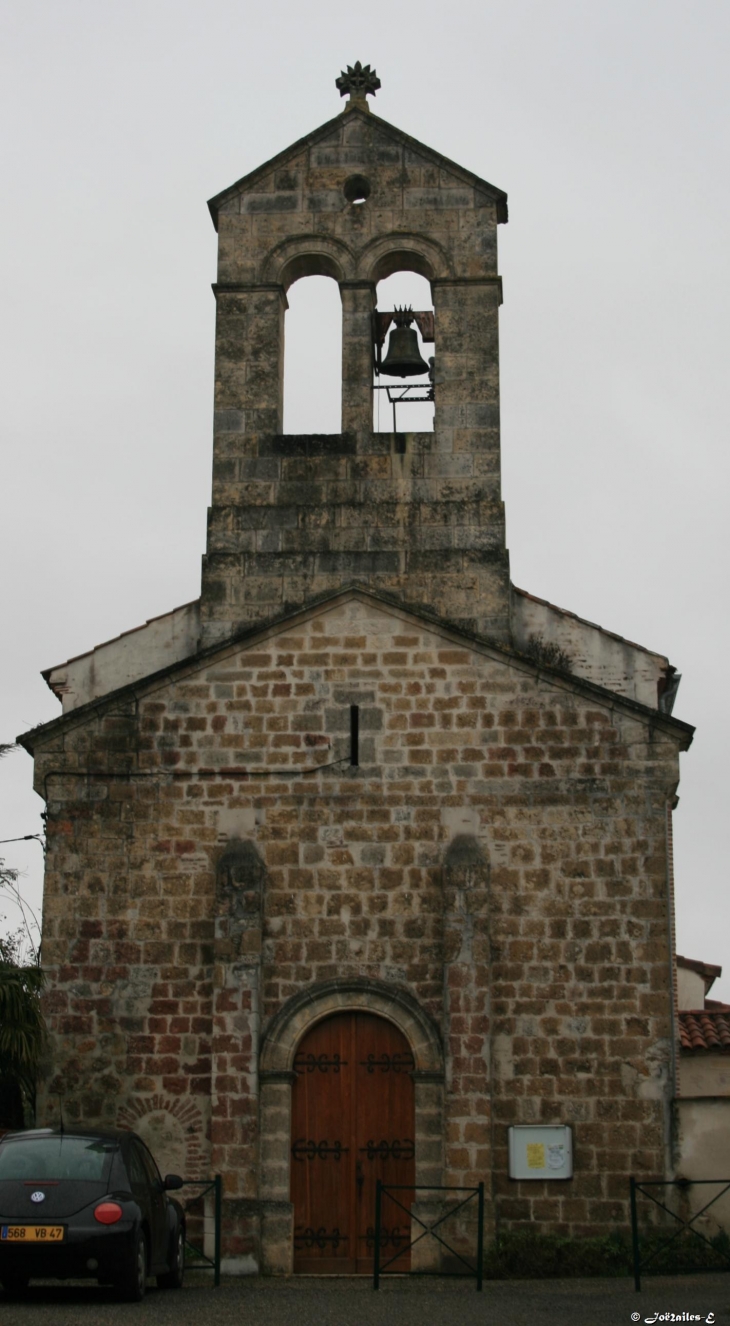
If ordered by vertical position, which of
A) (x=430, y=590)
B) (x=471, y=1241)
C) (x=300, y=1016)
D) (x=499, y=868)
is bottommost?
(x=471, y=1241)

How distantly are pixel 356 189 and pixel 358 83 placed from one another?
4.52ft

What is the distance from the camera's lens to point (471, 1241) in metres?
15.3

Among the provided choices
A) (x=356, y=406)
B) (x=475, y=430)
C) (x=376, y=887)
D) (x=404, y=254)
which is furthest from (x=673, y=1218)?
(x=404, y=254)

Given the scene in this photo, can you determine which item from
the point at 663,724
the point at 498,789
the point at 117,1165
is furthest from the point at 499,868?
the point at 117,1165

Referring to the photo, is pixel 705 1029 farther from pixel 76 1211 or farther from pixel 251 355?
pixel 76 1211

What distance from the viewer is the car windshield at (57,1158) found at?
469 inches

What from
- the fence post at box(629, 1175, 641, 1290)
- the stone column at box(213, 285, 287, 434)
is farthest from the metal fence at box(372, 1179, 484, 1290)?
the stone column at box(213, 285, 287, 434)

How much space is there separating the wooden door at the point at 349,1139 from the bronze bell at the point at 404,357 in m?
6.81

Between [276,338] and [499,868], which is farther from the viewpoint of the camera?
[276,338]

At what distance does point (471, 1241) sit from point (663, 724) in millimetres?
5098

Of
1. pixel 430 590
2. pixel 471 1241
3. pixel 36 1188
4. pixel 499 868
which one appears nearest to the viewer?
pixel 36 1188

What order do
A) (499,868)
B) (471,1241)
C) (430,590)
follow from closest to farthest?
(471,1241) → (499,868) → (430,590)

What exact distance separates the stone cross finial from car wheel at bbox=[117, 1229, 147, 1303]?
12665 millimetres

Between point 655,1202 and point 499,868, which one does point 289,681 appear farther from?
point 655,1202
